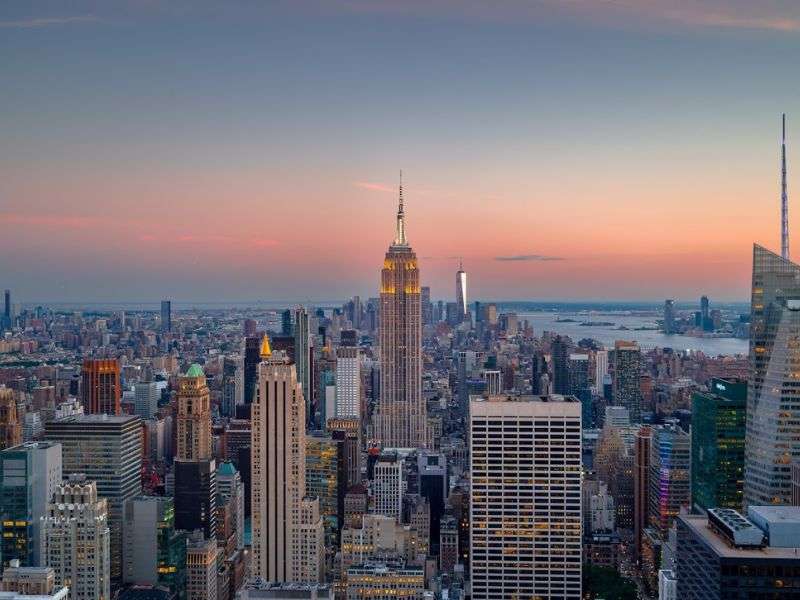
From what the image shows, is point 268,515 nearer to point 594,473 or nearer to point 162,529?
point 162,529

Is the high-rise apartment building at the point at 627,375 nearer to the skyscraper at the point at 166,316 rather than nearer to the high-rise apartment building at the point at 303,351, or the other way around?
the high-rise apartment building at the point at 303,351

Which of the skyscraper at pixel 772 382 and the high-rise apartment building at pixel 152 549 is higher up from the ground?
the skyscraper at pixel 772 382

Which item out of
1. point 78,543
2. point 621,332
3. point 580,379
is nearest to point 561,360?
point 580,379

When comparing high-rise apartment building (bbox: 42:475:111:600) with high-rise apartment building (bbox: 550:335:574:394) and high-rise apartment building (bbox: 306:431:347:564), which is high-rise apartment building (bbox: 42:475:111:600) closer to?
high-rise apartment building (bbox: 306:431:347:564)

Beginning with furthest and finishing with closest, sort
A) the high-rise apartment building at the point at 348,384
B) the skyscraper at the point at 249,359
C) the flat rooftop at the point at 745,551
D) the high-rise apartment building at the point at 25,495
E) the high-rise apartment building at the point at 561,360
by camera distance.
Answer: the high-rise apartment building at the point at 561,360, the high-rise apartment building at the point at 348,384, the skyscraper at the point at 249,359, the high-rise apartment building at the point at 25,495, the flat rooftop at the point at 745,551

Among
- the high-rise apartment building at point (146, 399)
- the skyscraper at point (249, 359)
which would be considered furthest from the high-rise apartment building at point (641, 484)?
the high-rise apartment building at point (146, 399)

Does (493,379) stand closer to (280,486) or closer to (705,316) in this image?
(705,316)

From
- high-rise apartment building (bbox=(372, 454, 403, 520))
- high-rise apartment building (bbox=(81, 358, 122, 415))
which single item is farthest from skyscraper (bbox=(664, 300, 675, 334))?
high-rise apartment building (bbox=(81, 358, 122, 415))
